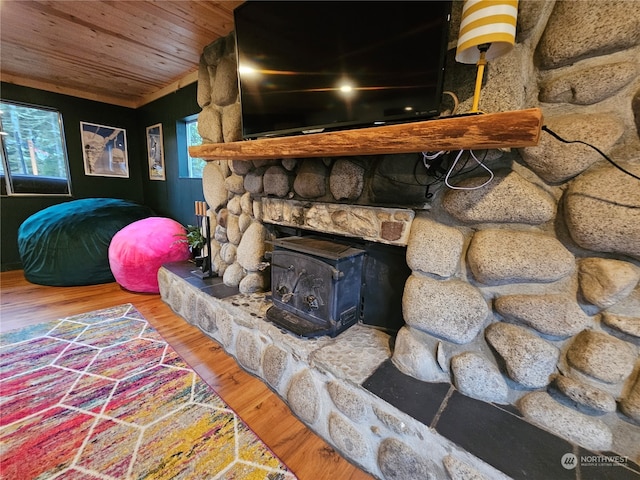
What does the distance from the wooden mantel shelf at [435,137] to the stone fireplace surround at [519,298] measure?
0.25 m

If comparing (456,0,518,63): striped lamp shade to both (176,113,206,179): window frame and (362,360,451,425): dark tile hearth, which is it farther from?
(176,113,206,179): window frame

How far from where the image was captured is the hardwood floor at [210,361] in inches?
47.1

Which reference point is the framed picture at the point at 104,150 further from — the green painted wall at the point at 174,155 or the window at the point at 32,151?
the green painted wall at the point at 174,155

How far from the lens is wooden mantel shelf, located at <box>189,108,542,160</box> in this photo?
73 cm

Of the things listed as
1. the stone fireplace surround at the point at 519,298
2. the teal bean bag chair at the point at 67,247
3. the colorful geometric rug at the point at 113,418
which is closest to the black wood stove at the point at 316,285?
the stone fireplace surround at the point at 519,298

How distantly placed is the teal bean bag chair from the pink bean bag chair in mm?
318

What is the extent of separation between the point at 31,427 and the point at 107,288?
1.95m

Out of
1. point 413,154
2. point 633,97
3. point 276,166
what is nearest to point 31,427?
point 276,166

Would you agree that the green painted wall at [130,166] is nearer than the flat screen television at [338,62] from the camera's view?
No

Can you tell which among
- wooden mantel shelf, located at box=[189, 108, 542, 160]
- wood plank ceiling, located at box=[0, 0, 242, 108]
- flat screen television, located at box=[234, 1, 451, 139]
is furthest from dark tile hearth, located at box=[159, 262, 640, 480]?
wood plank ceiling, located at box=[0, 0, 242, 108]

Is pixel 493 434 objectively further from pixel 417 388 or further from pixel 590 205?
pixel 590 205

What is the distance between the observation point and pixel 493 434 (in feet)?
3.05

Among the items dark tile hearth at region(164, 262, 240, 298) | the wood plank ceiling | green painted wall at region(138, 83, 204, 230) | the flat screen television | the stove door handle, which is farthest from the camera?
green painted wall at region(138, 83, 204, 230)


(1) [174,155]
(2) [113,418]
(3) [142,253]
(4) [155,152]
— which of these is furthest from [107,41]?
(2) [113,418]
